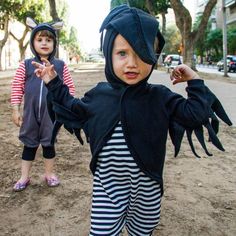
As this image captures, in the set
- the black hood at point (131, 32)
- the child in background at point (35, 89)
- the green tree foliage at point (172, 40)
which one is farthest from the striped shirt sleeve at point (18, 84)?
the green tree foliage at point (172, 40)

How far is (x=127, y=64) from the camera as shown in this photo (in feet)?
6.47

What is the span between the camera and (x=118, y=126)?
2049 millimetres

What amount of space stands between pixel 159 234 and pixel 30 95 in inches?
64.1

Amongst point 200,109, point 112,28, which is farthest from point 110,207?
point 112,28

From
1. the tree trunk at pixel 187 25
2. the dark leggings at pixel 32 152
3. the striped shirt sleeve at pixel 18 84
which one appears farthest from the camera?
the tree trunk at pixel 187 25

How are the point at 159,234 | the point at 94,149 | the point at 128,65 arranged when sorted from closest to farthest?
the point at 128,65, the point at 94,149, the point at 159,234

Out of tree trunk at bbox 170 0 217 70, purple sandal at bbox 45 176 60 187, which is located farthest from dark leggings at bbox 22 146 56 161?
tree trunk at bbox 170 0 217 70

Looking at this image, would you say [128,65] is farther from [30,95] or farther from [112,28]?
[30,95]

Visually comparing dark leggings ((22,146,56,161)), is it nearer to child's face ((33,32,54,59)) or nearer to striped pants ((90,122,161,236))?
child's face ((33,32,54,59))

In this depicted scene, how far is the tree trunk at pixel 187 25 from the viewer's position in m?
21.3

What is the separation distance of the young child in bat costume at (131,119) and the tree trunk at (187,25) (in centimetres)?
1999

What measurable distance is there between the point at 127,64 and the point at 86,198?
6.94 ft

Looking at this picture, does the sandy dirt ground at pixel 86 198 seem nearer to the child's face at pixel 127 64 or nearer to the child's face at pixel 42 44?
the child's face at pixel 42 44

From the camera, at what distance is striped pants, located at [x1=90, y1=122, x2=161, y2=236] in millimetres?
2018
